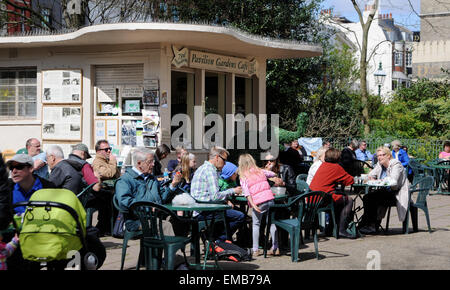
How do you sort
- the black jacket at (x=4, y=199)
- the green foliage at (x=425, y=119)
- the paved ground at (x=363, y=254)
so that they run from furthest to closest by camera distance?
1. the green foliage at (x=425, y=119)
2. the paved ground at (x=363, y=254)
3. the black jacket at (x=4, y=199)

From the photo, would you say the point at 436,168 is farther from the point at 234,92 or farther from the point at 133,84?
the point at 133,84

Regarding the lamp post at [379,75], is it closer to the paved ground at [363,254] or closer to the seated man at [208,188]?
the paved ground at [363,254]

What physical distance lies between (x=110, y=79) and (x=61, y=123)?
161cm

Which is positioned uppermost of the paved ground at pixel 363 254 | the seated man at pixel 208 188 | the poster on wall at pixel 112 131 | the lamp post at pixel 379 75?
the lamp post at pixel 379 75

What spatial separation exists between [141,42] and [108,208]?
5649 mm

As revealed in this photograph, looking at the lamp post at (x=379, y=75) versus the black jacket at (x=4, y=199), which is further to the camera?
the lamp post at (x=379, y=75)

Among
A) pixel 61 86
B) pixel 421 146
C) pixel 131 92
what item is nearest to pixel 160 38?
pixel 131 92

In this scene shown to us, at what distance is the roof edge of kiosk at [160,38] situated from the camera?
13547 mm

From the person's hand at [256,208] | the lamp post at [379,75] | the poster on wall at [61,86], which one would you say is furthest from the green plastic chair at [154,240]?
the lamp post at [379,75]

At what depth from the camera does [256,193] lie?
860 centimetres

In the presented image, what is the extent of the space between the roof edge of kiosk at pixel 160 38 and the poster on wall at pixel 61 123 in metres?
1.60

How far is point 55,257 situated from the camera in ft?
17.8

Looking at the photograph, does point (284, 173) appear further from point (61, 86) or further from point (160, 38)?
point (61, 86)
